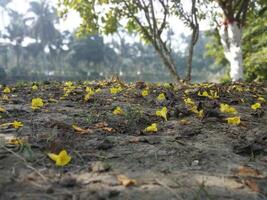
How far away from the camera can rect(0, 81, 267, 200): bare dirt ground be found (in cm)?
185

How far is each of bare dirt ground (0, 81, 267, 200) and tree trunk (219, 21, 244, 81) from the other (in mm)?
6804

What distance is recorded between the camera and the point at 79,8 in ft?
33.7

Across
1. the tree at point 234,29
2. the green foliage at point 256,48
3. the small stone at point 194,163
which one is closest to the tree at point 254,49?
the green foliage at point 256,48

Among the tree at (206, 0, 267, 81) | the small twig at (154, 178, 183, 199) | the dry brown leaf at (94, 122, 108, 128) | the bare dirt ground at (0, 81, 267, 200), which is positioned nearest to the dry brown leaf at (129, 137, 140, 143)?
the bare dirt ground at (0, 81, 267, 200)

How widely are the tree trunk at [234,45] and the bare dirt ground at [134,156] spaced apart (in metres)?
6.80

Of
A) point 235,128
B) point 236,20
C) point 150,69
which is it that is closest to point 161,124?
point 235,128

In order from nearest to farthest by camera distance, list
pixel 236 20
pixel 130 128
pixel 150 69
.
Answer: pixel 130 128
pixel 236 20
pixel 150 69

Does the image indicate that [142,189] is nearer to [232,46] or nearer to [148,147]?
[148,147]

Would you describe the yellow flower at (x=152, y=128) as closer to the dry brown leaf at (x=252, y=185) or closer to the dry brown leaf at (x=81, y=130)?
the dry brown leaf at (x=81, y=130)

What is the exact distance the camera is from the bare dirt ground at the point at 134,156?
6.07ft

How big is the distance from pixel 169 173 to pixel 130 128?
2.80 ft

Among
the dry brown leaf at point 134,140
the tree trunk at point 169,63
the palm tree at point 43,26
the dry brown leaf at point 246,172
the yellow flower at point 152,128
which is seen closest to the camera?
the dry brown leaf at point 246,172

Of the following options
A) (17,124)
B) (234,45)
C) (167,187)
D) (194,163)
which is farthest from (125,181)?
(234,45)

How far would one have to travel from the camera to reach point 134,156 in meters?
2.30
